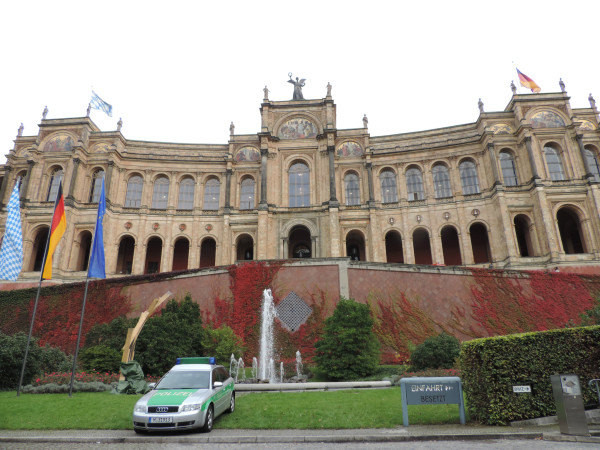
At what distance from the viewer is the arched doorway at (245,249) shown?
39.2 metres

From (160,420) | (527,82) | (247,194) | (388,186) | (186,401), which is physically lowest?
(160,420)

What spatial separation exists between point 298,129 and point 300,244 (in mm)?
11955

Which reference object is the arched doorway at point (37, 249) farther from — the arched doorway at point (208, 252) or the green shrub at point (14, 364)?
the green shrub at point (14, 364)

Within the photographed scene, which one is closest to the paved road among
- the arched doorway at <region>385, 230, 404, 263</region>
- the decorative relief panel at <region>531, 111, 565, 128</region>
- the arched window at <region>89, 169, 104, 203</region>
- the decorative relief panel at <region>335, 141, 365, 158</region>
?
the arched doorway at <region>385, 230, 404, 263</region>

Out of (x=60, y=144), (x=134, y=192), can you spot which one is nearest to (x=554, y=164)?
(x=134, y=192)

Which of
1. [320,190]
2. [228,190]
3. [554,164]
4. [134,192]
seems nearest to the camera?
[554,164]

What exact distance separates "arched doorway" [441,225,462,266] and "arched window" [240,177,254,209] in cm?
1949

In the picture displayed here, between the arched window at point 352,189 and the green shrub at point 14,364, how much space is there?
29.2m

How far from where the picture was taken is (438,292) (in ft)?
76.0

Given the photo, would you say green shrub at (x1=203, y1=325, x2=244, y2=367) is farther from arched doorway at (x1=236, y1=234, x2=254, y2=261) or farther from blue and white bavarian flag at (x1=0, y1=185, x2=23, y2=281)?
arched doorway at (x1=236, y1=234, x2=254, y2=261)

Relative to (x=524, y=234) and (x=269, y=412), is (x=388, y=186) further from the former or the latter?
(x=269, y=412)

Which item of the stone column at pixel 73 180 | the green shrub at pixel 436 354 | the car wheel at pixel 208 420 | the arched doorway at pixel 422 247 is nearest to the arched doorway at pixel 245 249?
the stone column at pixel 73 180

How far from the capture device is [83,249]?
36.7 meters

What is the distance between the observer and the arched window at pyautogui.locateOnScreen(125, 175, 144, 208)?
39000 mm
